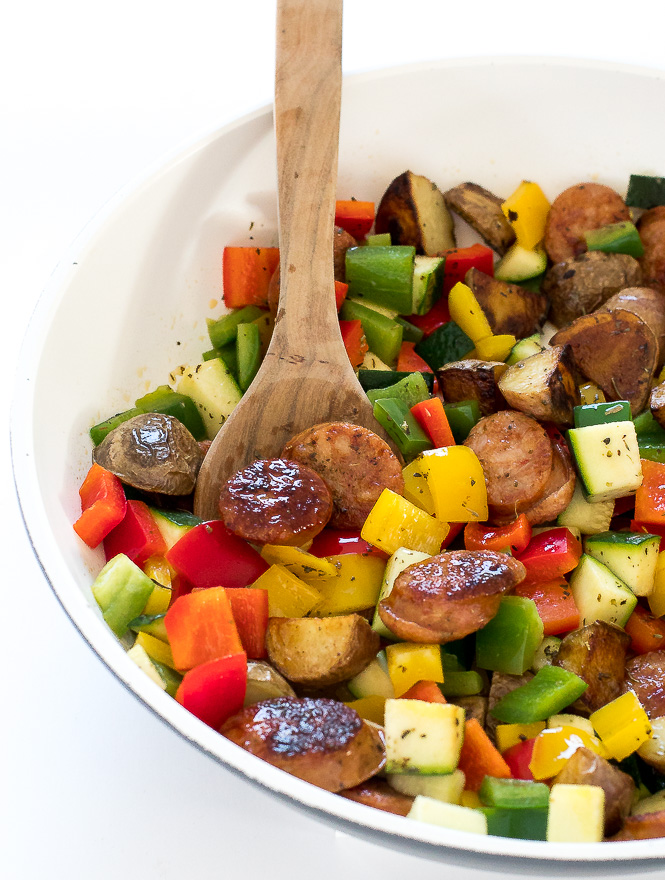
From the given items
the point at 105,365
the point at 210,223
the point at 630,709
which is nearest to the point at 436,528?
the point at 630,709

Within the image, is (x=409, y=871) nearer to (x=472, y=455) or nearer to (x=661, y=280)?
(x=472, y=455)

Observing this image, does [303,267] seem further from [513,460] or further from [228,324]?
[513,460]

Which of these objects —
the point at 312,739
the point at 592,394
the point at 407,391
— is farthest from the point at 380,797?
the point at 592,394

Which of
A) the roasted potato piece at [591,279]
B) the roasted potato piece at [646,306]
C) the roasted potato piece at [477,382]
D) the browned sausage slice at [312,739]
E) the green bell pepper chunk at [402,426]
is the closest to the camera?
the browned sausage slice at [312,739]

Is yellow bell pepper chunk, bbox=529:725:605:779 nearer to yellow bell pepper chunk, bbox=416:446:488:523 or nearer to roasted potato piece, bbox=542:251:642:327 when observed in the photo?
yellow bell pepper chunk, bbox=416:446:488:523

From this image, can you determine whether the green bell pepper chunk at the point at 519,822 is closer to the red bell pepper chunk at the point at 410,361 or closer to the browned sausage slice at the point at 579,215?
the red bell pepper chunk at the point at 410,361

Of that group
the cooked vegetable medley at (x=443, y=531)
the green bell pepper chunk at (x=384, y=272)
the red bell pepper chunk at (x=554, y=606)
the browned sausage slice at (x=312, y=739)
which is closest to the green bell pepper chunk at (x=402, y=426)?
the cooked vegetable medley at (x=443, y=531)
